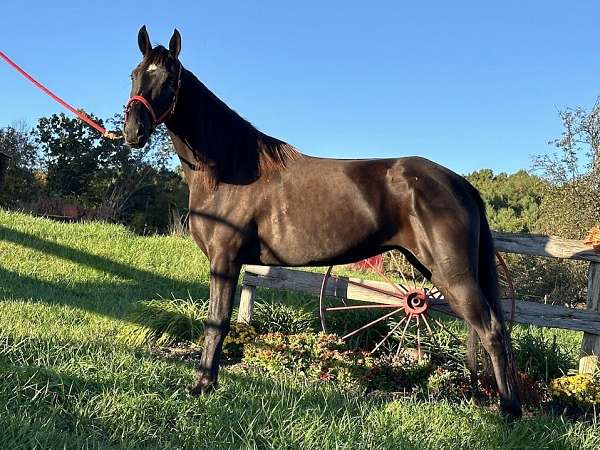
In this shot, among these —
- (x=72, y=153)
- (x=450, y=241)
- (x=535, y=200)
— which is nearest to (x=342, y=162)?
(x=450, y=241)

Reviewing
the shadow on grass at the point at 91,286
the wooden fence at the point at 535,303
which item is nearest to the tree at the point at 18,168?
the shadow on grass at the point at 91,286

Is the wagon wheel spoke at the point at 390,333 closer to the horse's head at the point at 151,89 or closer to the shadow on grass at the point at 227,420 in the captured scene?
the shadow on grass at the point at 227,420

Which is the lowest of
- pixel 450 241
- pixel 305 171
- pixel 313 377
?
pixel 313 377

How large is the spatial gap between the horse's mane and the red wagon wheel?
6.16 feet

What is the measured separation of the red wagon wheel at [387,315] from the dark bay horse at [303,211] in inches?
68.2

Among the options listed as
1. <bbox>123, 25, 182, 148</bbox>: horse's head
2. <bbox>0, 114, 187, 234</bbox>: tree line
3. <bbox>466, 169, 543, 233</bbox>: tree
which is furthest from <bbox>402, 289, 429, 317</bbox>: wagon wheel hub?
<bbox>0, 114, 187, 234</bbox>: tree line

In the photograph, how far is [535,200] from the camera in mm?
18078

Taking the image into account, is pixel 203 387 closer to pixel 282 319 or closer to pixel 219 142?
pixel 219 142

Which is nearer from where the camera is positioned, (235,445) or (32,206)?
(235,445)

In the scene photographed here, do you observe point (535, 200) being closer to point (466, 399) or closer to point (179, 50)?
point (466, 399)

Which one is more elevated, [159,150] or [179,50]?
[159,150]

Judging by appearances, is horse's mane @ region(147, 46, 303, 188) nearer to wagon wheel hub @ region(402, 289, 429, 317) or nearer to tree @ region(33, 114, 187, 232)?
wagon wheel hub @ region(402, 289, 429, 317)

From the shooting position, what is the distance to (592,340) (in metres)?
4.78

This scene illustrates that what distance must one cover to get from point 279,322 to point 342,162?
8.88 ft
